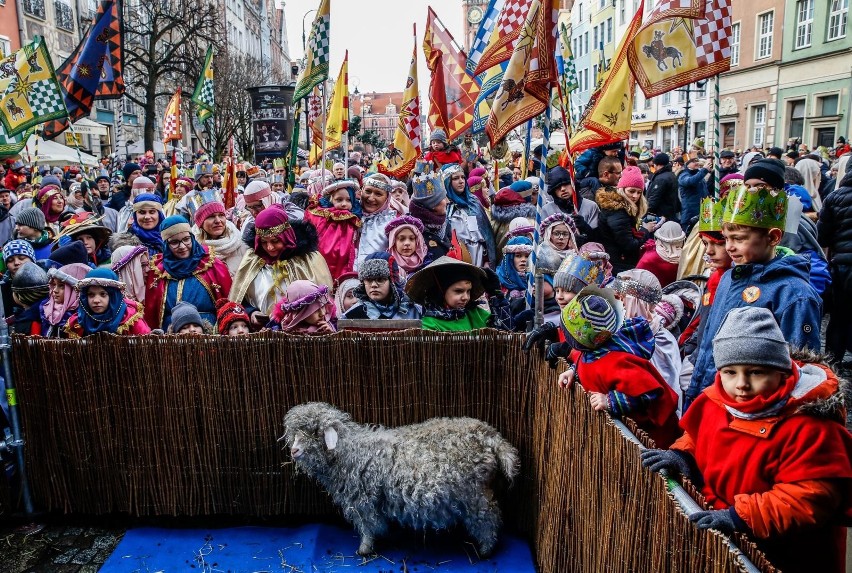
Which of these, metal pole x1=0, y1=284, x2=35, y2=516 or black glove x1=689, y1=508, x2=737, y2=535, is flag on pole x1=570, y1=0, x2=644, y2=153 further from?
metal pole x1=0, y1=284, x2=35, y2=516

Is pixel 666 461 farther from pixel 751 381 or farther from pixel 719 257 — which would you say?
pixel 719 257

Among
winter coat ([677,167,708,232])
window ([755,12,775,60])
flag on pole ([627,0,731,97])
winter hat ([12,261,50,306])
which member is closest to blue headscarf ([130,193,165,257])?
winter hat ([12,261,50,306])

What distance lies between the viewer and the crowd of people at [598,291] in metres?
2.29

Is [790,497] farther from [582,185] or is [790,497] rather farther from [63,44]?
[63,44]

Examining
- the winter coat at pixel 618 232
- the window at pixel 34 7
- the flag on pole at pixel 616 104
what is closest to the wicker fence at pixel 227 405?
the winter coat at pixel 618 232

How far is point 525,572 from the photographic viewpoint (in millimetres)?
3828

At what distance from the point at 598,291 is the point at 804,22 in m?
32.1

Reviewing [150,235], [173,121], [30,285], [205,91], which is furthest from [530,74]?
[173,121]

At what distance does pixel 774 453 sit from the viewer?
89.7 inches

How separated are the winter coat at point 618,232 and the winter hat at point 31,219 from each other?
5.91 m

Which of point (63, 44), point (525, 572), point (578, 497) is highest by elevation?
point (63, 44)

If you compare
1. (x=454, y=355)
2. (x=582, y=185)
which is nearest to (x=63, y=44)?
→ (x=582, y=185)

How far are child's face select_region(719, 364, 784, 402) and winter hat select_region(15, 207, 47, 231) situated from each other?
23.4 feet

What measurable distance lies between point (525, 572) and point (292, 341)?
198 centimetres
